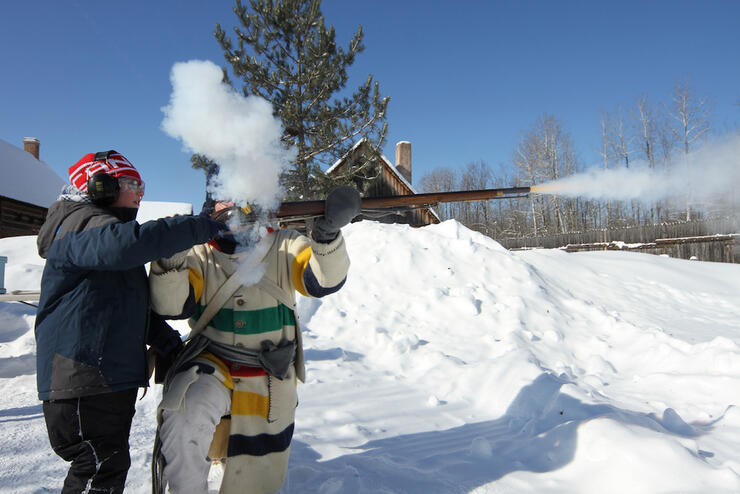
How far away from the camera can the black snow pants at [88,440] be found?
1729 mm

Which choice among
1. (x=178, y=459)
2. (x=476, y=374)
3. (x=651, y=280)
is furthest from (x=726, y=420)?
(x=651, y=280)

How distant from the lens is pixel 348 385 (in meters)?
4.34

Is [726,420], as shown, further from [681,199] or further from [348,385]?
[681,199]

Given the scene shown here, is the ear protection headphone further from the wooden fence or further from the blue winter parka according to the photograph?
the wooden fence

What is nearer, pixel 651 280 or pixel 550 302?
pixel 550 302

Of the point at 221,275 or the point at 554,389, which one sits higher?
the point at 221,275

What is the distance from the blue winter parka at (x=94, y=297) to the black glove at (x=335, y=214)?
0.60 metres

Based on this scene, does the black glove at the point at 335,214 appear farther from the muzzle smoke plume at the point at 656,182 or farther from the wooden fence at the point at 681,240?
the wooden fence at the point at 681,240

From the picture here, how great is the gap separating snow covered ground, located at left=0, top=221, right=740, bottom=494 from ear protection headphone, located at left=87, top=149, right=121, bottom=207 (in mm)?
1604

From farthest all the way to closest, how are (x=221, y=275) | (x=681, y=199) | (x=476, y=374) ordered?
(x=681, y=199) → (x=476, y=374) → (x=221, y=275)

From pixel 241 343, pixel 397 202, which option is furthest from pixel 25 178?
pixel 241 343

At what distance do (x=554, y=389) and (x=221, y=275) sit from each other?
295 cm

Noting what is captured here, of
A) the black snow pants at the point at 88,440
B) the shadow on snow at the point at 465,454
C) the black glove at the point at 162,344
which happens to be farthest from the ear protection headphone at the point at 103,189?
the shadow on snow at the point at 465,454

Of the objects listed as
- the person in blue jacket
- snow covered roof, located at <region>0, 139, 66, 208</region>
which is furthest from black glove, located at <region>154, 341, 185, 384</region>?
snow covered roof, located at <region>0, 139, 66, 208</region>
